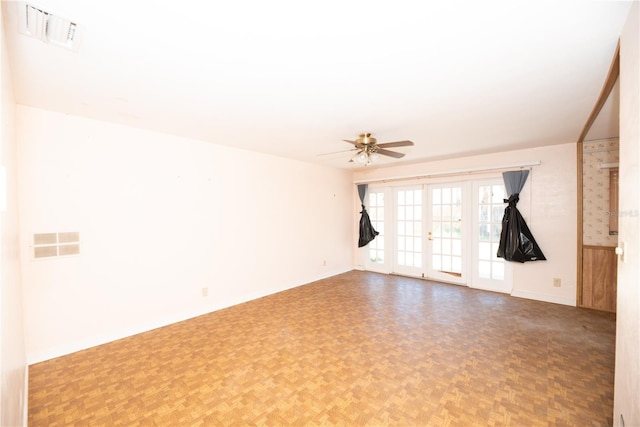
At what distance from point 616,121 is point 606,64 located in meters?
1.83

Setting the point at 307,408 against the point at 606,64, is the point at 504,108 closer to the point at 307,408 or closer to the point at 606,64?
the point at 606,64

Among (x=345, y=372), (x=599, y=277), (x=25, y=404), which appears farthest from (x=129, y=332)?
(x=599, y=277)

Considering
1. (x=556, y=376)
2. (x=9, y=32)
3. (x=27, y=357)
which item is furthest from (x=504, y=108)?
(x=27, y=357)

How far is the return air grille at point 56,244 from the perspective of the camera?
2615mm

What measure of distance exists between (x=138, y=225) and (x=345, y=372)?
2825 millimetres

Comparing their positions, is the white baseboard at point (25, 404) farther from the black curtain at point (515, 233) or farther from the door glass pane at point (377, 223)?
the black curtain at point (515, 233)

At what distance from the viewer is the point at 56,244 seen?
2713 millimetres

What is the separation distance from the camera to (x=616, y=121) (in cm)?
308

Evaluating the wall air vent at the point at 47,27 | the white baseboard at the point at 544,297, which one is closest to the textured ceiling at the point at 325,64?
the wall air vent at the point at 47,27

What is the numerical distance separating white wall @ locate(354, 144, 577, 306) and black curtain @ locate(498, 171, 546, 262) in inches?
4.7

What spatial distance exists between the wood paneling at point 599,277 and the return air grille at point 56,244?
6501mm

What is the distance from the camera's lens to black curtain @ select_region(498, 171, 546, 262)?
4.34 meters

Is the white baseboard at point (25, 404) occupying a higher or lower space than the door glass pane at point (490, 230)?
lower

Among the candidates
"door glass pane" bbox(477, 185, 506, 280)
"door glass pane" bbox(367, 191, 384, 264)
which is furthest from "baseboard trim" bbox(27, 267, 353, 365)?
"door glass pane" bbox(477, 185, 506, 280)
